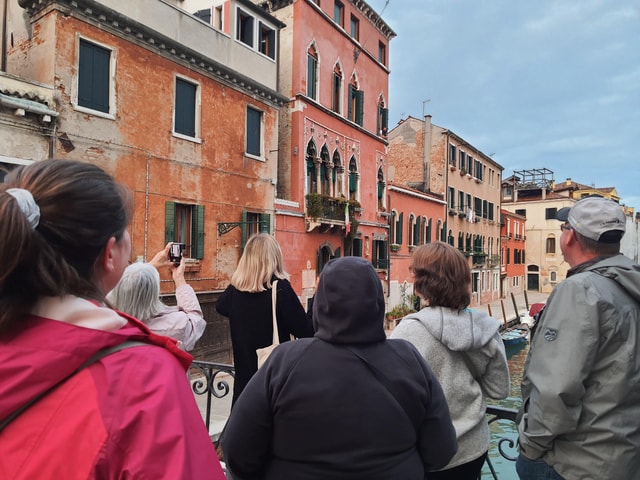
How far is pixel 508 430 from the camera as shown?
496 inches

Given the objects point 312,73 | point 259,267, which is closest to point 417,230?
point 312,73

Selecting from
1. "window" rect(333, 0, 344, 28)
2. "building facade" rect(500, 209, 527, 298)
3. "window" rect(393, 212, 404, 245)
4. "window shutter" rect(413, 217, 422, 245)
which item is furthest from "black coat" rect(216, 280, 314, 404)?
"building facade" rect(500, 209, 527, 298)

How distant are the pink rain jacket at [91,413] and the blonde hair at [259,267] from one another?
6.62ft

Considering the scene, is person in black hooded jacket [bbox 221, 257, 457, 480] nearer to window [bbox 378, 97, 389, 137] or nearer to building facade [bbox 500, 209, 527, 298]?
window [bbox 378, 97, 389, 137]

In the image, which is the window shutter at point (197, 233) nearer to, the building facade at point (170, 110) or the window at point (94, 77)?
the building facade at point (170, 110)

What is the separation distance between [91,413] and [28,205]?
428mm

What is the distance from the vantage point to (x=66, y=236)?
0.94 m

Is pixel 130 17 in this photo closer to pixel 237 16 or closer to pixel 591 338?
pixel 237 16

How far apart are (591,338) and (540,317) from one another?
25 cm

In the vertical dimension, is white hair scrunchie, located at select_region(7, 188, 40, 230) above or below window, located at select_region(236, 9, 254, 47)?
below

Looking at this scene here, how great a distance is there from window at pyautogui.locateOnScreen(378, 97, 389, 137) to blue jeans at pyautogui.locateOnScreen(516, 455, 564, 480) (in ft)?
63.9

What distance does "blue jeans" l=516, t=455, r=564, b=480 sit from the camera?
182cm

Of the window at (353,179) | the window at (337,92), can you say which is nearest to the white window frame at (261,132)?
the window at (337,92)

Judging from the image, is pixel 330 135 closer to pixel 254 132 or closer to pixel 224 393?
pixel 254 132
